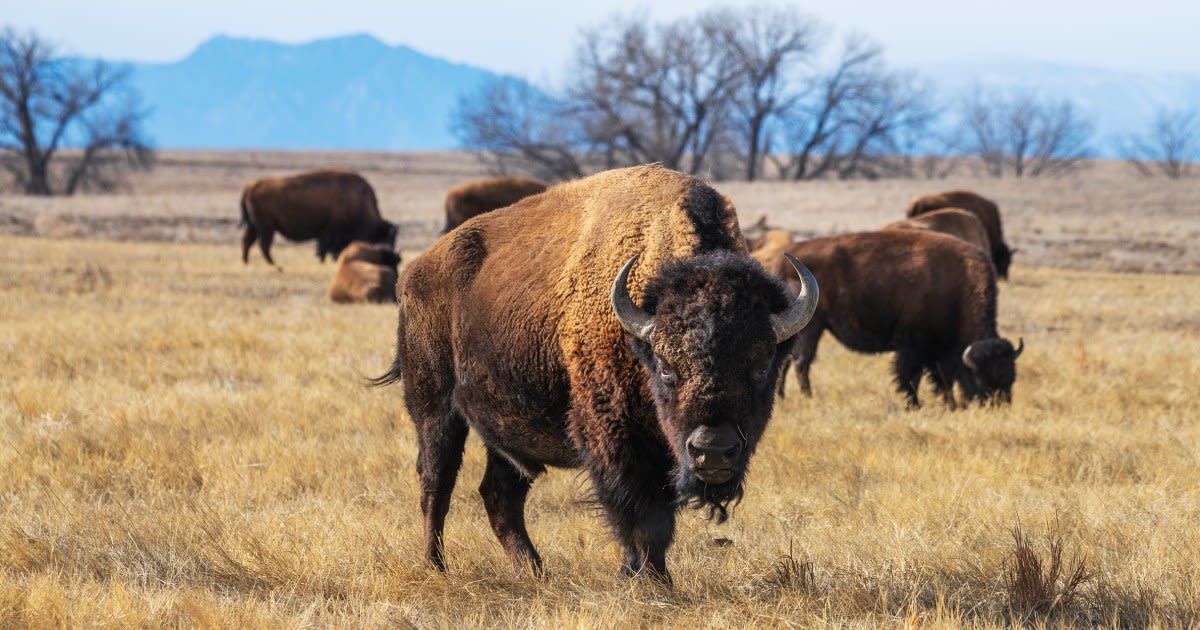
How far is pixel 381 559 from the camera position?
4809 millimetres

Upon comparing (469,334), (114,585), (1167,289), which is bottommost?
(1167,289)

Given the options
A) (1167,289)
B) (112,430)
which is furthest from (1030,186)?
(112,430)

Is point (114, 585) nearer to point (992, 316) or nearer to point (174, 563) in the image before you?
point (174, 563)

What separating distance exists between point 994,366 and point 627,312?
20.5 feet

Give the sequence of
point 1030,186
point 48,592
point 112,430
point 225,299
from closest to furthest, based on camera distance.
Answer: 1. point 48,592
2. point 112,430
3. point 225,299
4. point 1030,186

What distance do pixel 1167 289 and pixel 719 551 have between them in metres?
16.9

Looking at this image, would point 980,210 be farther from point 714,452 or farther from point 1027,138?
point 1027,138

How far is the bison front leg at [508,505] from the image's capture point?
192 inches

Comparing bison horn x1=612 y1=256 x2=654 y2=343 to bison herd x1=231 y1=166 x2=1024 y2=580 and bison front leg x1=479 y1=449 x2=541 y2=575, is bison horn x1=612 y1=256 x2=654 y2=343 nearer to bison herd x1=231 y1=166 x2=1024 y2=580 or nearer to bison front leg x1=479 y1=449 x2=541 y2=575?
bison herd x1=231 y1=166 x2=1024 y2=580

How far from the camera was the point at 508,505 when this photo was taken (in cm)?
503

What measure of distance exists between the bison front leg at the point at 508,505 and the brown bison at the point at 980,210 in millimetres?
16870

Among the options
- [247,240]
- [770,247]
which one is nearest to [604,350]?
[770,247]

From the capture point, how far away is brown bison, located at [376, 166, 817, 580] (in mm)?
3760

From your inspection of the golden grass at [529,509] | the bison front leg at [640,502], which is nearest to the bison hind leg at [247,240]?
the golden grass at [529,509]
